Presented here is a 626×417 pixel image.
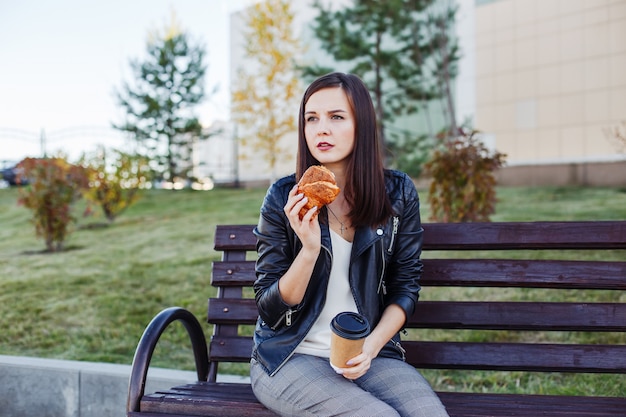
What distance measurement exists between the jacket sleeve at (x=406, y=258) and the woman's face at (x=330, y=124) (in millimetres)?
302

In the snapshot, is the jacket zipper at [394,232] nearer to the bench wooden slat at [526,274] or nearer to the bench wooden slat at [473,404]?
the bench wooden slat at [526,274]

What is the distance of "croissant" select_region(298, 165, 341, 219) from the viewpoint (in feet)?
6.88

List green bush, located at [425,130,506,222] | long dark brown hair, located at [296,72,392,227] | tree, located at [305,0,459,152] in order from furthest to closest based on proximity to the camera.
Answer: tree, located at [305,0,459,152] < green bush, located at [425,130,506,222] < long dark brown hair, located at [296,72,392,227]

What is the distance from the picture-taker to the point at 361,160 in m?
2.50

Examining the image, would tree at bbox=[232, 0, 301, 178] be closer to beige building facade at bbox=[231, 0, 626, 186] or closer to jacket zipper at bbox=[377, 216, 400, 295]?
beige building facade at bbox=[231, 0, 626, 186]

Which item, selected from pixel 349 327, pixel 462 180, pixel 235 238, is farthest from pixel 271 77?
pixel 349 327

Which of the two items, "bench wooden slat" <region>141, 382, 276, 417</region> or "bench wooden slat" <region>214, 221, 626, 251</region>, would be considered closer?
"bench wooden slat" <region>141, 382, 276, 417</region>

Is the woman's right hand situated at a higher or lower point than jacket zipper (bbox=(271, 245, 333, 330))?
higher

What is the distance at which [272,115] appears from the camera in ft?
55.1

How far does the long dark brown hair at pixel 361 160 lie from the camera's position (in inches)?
95.8

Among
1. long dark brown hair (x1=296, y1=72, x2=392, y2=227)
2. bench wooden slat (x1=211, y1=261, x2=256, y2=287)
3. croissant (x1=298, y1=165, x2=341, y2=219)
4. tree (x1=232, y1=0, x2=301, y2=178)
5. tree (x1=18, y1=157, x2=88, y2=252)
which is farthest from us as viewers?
tree (x1=232, y1=0, x2=301, y2=178)

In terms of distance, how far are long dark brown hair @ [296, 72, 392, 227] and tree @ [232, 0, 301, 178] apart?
46.3ft

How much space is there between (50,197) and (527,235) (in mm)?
8200

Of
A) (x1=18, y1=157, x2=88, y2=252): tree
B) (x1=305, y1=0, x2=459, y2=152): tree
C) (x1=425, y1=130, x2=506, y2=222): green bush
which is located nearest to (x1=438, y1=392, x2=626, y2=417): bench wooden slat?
(x1=425, y1=130, x2=506, y2=222): green bush
